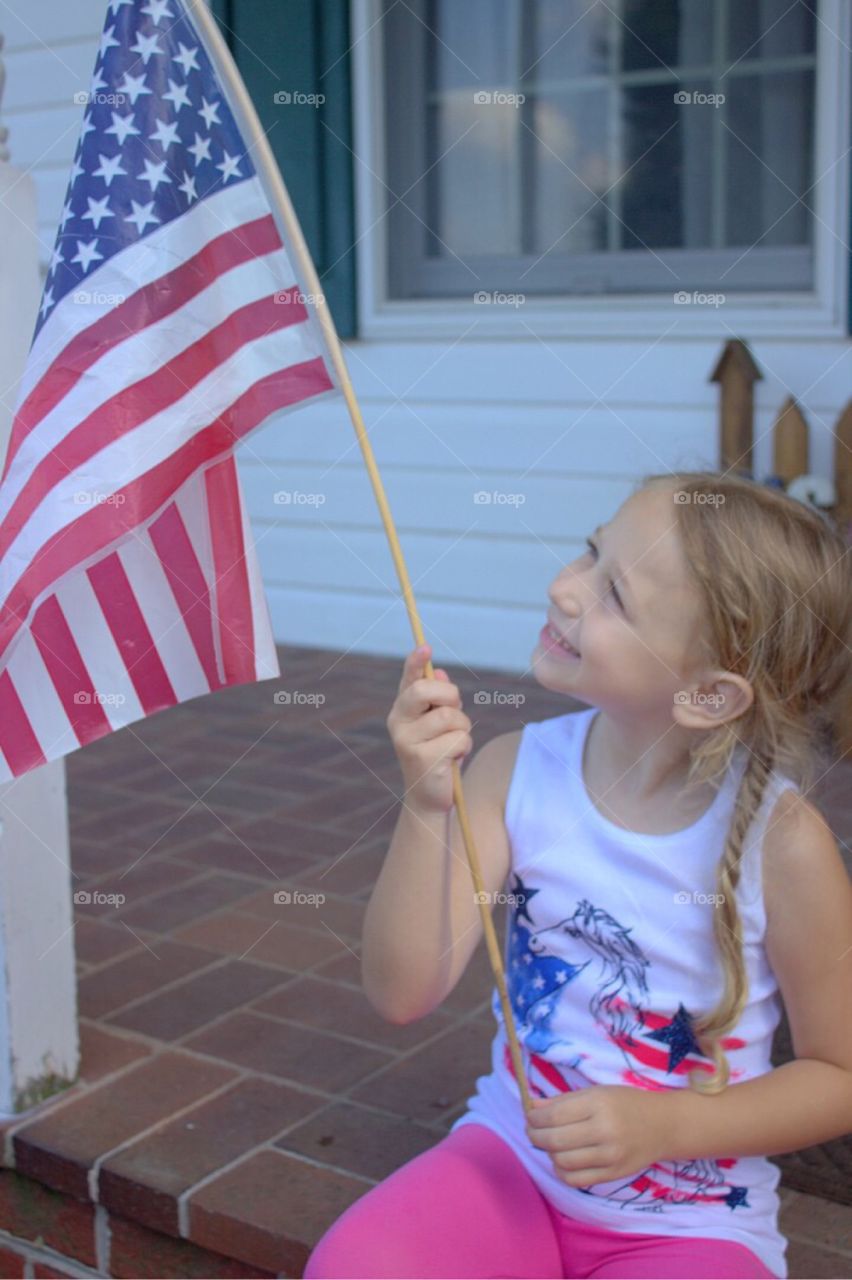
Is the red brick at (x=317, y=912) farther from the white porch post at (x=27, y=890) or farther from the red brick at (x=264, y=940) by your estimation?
the white porch post at (x=27, y=890)

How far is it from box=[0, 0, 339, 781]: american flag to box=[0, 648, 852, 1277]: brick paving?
A: 2.26 feet

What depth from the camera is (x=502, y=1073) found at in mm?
1609

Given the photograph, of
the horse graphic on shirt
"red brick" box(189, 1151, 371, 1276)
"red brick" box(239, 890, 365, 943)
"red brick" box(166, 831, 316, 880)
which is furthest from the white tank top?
"red brick" box(166, 831, 316, 880)

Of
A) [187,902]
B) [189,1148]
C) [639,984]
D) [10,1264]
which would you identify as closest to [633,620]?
[639,984]

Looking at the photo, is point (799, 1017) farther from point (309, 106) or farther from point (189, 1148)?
point (309, 106)

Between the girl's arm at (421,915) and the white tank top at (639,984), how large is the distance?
0.25 ft

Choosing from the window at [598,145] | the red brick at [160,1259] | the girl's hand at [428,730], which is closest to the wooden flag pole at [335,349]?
the girl's hand at [428,730]

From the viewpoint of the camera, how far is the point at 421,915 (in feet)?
4.88

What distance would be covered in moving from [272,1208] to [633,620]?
0.92m

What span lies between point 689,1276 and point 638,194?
3.46m

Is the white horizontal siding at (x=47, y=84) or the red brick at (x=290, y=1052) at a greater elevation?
the white horizontal siding at (x=47, y=84)

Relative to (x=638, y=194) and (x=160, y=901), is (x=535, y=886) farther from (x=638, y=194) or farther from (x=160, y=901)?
(x=638, y=194)

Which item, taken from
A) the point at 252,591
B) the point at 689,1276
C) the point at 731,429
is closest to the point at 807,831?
the point at 689,1276

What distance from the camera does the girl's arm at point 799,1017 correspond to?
1.42 meters
